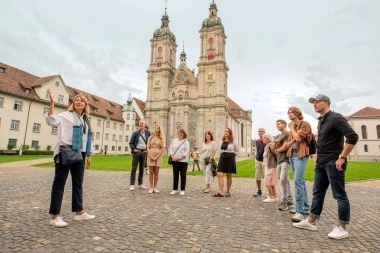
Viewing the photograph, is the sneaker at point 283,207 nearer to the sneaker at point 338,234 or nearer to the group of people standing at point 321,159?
the group of people standing at point 321,159

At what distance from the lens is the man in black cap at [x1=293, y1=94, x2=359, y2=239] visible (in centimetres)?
364

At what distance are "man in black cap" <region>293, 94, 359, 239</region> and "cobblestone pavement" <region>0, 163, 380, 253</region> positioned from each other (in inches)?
11.6

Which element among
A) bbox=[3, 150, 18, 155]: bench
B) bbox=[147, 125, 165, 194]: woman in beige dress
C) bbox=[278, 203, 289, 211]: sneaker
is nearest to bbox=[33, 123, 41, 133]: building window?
bbox=[3, 150, 18, 155]: bench

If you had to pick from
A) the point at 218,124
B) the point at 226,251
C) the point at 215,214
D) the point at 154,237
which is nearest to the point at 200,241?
the point at 226,251

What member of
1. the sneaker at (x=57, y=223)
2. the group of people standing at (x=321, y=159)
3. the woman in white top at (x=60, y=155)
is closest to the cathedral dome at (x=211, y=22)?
the group of people standing at (x=321, y=159)

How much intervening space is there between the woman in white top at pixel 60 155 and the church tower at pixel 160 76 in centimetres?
5307

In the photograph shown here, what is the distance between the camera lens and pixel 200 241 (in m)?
3.43

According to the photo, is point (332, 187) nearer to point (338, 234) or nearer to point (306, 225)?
point (338, 234)

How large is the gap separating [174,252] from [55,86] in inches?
1681

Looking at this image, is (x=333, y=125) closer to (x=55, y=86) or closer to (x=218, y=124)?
(x=55, y=86)

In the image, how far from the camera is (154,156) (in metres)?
7.45

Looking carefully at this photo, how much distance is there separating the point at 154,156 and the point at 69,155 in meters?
3.55

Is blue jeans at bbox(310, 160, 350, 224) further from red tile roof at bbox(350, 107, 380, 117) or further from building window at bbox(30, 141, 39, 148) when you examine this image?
red tile roof at bbox(350, 107, 380, 117)

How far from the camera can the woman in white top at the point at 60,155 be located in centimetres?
402
